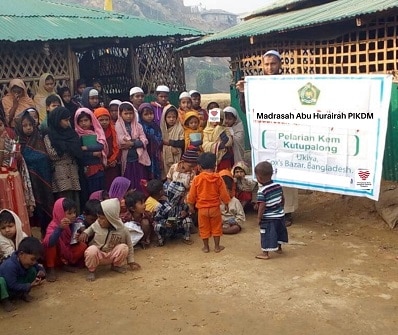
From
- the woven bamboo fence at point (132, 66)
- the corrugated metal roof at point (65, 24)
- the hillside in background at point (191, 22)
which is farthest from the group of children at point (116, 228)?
the hillside in background at point (191, 22)

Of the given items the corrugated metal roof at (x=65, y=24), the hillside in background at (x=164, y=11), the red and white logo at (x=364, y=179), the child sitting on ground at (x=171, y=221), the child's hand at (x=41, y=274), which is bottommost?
the child's hand at (x=41, y=274)

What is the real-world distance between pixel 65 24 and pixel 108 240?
575cm

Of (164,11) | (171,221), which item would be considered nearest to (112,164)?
(171,221)

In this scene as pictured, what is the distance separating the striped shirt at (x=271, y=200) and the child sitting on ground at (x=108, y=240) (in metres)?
1.39

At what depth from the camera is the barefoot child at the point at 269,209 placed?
489 centimetres

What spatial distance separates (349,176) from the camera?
17.0ft

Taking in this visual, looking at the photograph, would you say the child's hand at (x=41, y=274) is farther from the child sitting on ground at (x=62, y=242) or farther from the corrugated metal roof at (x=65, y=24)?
the corrugated metal roof at (x=65, y=24)

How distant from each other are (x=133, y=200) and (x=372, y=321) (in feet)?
9.18

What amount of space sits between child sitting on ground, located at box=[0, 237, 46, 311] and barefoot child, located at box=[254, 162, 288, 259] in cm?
214

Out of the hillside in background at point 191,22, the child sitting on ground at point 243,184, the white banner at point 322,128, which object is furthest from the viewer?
the hillside in background at point 191,22

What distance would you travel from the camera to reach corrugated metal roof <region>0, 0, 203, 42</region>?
831 centimetres

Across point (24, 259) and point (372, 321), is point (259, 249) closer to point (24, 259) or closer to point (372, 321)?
point (372, 321)

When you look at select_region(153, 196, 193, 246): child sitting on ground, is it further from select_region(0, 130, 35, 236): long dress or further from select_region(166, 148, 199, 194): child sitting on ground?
select_region(0, 130, 35, 236): long dress

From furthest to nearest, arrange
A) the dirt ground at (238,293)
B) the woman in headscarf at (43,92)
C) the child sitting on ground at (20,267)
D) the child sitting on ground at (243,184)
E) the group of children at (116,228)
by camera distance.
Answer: the woman in headscarf at (43,92), the child sitting on ground at (243,184), the group of children at (116,228), the child sitting on ground at (20,267), the dirt ground at (238,293)
